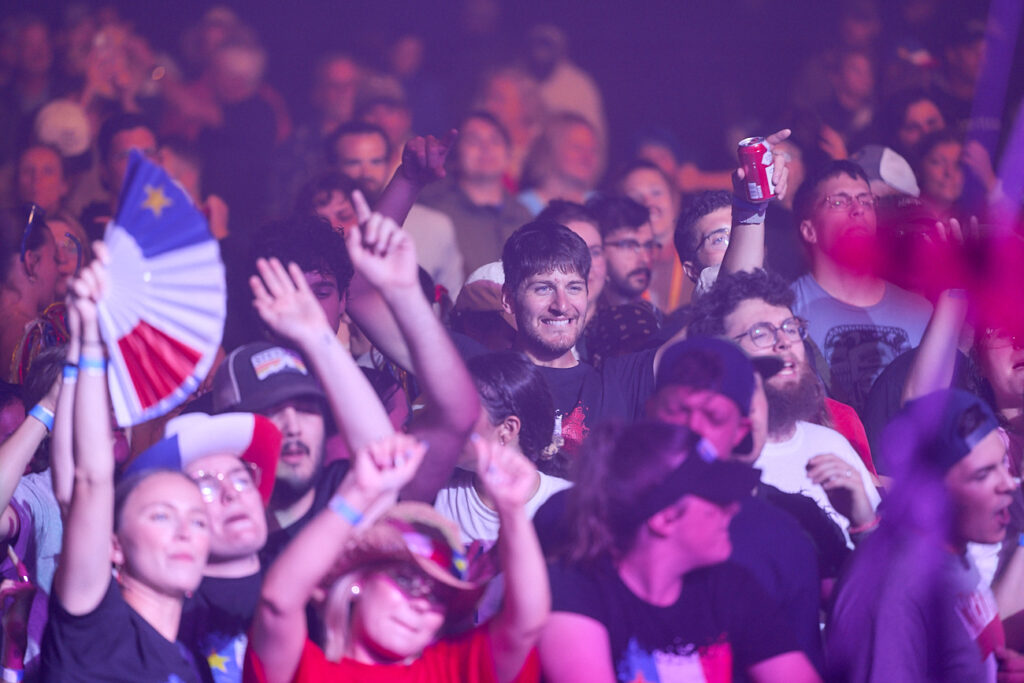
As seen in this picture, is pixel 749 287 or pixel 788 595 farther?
pixel 749 287

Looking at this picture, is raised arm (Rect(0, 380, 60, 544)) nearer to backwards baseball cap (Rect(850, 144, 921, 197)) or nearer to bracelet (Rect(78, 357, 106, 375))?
bracelet (Rect(78, 357, 106, 375))

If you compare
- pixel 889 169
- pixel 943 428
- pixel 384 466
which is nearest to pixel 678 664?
pixel 384 466

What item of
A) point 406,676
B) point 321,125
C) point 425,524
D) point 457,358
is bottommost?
point 406,676

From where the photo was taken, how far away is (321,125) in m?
6.77

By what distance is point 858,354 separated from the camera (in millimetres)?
3287

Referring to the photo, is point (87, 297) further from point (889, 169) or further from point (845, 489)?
point (889, 169)

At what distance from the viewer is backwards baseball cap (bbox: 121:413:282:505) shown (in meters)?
2.43

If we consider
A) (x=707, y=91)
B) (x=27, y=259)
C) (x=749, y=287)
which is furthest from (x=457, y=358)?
(x=707, y=91)

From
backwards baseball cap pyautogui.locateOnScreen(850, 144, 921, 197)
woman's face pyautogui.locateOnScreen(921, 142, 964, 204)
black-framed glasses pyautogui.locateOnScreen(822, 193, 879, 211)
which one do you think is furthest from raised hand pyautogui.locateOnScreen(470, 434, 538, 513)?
woman's face pyautogui.locateOnScreen(921, 142, 964, 204)

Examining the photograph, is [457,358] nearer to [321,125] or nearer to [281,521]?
[281,521]

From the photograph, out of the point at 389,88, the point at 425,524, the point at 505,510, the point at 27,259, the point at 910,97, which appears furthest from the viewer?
the point at 389,88

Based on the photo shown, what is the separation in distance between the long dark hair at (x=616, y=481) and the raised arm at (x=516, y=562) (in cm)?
25

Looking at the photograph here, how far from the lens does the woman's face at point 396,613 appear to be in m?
2.14

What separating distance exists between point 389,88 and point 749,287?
14.2ft
